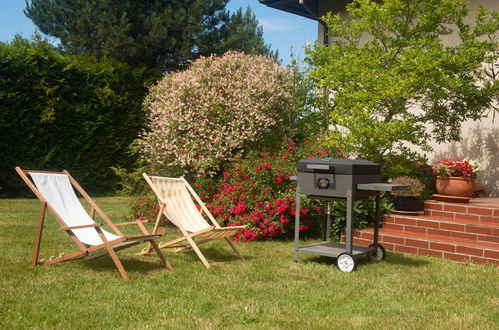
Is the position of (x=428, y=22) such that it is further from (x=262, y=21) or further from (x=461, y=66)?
(x=262, y=21)

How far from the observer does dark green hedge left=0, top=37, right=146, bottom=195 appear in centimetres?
1154

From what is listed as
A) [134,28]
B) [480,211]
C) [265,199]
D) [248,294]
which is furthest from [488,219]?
[134,28]

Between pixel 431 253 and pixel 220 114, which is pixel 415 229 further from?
pixel 220 114

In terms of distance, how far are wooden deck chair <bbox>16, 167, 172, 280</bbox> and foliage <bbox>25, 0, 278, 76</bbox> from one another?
10.3 m

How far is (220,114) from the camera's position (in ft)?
30.4

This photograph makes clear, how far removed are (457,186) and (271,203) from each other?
269 cm

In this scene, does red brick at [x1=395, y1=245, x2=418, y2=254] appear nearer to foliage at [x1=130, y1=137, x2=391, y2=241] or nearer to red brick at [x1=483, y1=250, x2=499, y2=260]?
foliage at [x1=130, y1=137, x2=391, y2=241]

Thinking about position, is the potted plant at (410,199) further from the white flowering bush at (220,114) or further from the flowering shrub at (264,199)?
the white flowering bush at (220,114)

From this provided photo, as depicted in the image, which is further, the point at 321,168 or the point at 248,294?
the point at 321,168

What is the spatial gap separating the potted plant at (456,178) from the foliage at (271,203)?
94cm

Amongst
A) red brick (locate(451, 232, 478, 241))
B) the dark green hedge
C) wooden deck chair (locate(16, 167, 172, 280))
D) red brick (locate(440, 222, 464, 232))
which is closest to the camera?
wooden deck chair (locate(16, 167, 172, 280))

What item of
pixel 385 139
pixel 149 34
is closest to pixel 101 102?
pixel 149 34

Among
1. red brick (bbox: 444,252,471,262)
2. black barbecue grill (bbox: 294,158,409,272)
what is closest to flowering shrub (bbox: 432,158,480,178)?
red brick (bbox: 444,252,471,262)

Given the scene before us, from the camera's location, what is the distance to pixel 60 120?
39.7 ft
